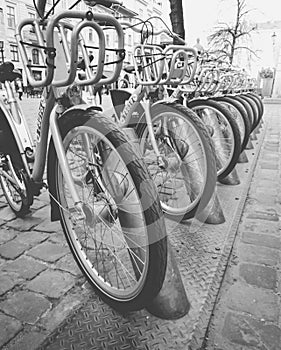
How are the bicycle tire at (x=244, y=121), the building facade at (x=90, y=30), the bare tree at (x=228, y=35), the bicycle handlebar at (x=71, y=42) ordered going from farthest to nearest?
the bare tree at (x=228, y=35)
the bicycle tire at (x=244, y=121)
the building facade at (x=90, y=30)
the bicycle handlebar at (x=71, y=42)

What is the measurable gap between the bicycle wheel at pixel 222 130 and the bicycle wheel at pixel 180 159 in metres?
0.58

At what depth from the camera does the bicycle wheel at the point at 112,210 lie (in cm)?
121

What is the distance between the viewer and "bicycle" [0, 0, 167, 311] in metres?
1.21

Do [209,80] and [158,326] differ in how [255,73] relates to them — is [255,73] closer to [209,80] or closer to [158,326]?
[209,80]

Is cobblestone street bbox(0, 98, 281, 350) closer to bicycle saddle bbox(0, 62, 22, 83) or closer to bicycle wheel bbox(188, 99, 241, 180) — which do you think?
bicycle wheel bbox(188, 99, 241, 180)

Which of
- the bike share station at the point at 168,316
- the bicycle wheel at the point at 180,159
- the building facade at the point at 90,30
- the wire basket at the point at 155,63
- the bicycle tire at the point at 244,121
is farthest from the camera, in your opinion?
the bicycle tire at the point at 244,121

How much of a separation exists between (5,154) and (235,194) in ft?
6.78

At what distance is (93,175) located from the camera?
1.53 metres

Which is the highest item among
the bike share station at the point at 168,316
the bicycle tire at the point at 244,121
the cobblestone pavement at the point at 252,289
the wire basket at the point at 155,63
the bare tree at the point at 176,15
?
the bare tree at the point at 176,15

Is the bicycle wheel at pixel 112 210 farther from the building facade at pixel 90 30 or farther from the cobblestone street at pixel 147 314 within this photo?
the building facade at pixel 90 30

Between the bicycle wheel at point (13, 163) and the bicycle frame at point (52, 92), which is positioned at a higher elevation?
the bicycle frame at point (52, 92)

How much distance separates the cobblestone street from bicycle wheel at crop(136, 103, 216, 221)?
0.29 meters

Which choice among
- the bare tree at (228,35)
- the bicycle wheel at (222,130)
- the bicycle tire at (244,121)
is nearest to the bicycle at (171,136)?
the bicycle wheel at (222,130)

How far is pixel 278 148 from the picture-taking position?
513 cm
